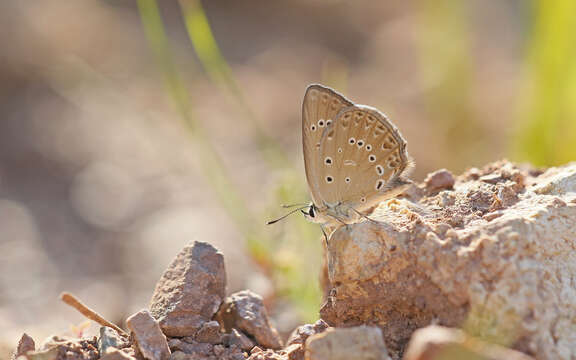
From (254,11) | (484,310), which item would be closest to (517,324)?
(484,310)

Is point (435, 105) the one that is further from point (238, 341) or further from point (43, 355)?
point (43, 355)

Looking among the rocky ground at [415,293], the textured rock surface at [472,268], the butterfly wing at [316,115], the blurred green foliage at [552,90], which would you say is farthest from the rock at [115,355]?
the blurred green foliage at [552,90]

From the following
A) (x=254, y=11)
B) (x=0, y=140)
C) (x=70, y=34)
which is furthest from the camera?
(x=254, y=11)

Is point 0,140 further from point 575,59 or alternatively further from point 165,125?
point 575,59

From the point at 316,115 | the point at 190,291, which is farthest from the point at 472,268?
the point at 190,291

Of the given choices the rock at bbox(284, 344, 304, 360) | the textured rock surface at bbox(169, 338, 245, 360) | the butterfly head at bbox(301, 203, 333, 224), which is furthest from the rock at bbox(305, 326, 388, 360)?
the butterfly head at bbox(301, 203, 333, 224)

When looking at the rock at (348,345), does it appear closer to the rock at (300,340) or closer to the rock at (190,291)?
the rock at (300,340)

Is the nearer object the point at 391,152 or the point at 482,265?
the point at 482,265
